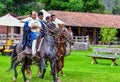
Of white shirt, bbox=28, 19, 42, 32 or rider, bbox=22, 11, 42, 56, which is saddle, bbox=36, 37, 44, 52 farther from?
white shirt, bbox=28, 19, 42, 32

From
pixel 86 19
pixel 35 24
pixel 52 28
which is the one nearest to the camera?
pixel 35 24

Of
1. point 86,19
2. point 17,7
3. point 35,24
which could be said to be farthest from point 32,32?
point 17,7

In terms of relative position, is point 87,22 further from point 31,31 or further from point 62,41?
point 31,31

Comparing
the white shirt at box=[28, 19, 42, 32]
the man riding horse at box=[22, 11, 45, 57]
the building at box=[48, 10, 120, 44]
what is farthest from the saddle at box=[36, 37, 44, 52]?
the building at box=[48, 10, 120, 44]

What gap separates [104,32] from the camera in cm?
4722

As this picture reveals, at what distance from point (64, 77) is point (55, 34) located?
8.75 ft

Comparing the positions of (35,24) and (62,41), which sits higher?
(35,24)

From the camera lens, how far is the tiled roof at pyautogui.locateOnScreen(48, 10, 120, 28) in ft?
175

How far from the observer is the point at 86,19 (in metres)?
55.9

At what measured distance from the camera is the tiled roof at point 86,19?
175ft

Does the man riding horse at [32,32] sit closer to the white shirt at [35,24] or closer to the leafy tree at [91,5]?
the white shirt at [35,24]

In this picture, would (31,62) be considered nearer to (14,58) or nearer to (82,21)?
(14,58)

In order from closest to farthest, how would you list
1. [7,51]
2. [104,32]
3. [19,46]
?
[19,46] < [7,51] < [104,32]

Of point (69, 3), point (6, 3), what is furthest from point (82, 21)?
point (6, 3)
